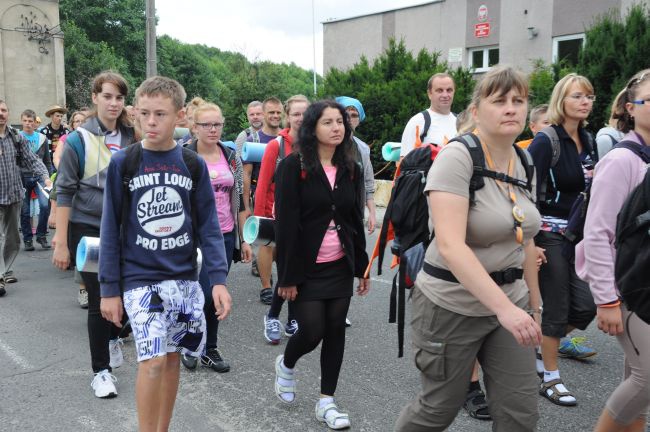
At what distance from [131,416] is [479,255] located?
94.0 inches

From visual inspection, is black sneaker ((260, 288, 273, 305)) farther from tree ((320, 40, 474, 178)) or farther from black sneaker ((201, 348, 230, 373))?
tree ((320, 40, 474, 178))

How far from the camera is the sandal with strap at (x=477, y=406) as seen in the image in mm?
3700

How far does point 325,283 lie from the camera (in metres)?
3.62

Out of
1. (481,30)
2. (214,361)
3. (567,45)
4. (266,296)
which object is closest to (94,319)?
(214,361)

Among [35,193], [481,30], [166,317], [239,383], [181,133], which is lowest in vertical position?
[239,383]

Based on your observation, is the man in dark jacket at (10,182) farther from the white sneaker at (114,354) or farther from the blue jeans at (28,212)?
the white sneaker at (114,354)

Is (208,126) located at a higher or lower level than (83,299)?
higher

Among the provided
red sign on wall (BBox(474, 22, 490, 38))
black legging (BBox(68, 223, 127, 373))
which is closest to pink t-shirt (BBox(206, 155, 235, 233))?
black legging (BBox(68, 223, 127, 373))

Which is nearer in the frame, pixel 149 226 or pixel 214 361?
pixel 149 226

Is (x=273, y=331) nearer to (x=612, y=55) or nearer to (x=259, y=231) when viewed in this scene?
(x=259, y=231)

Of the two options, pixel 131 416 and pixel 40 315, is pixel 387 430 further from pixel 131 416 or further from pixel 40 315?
pixel 40 315

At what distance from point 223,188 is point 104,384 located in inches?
70.2

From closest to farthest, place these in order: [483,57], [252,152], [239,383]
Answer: [239,383] → [252,152] → [483,57]

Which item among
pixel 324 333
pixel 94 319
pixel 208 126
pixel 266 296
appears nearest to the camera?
pixel 324 333
